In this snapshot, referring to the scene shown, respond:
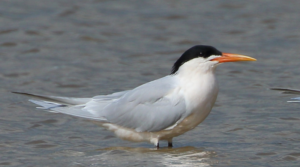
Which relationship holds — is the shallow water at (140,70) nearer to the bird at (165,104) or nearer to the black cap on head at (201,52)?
the bird at (165,104)

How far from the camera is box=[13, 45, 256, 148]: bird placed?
5480 mm

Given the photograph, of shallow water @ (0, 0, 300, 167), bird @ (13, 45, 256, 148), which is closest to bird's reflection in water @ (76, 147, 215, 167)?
shallow water @ (0, 0, 300, 167)

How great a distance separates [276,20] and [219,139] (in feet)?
18.1

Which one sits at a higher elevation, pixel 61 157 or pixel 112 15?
pixel 112 15

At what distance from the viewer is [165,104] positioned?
560cm

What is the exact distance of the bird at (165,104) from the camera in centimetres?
548

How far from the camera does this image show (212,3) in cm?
1211

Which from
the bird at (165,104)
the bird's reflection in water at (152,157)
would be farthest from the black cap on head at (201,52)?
the bird's reflection in water at (152,157)

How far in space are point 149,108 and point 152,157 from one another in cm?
48

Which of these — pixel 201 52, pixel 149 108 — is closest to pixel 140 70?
pixel 149 108

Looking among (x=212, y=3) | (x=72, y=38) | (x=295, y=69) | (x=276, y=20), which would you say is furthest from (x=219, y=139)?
(x=212, y=3)

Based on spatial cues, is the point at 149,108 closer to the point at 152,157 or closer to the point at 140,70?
the point at 152,157

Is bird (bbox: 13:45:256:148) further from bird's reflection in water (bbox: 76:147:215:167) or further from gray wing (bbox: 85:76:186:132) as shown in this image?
bird's reflection in water (bbox: 76:147:215:167)

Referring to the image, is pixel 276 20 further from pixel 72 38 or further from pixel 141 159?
pixel 141 159
